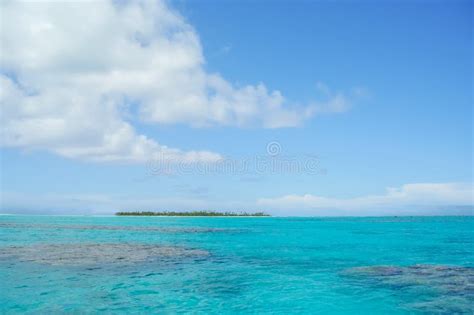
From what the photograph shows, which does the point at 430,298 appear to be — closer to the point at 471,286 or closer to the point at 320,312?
the point at 471,286

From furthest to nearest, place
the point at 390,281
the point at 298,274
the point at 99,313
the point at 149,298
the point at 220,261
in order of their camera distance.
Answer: the point at 220,261 → the point at 298,274 → the point at 390,281 → the point at 149,298 → the point at 99,313

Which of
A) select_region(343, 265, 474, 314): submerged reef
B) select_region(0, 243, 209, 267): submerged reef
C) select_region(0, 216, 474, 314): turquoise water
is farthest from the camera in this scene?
select_region(0, 243, 209, 267): submerged reef

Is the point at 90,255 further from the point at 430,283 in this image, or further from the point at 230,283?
the point at 430,283

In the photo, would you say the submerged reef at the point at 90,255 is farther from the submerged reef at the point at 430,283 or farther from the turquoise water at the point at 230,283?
the submerged reef at the point at 430,283

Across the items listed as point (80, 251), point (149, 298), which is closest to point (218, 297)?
point (149, 298)

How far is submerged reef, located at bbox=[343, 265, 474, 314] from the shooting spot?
1483cm

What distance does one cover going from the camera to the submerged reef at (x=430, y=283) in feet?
48.7

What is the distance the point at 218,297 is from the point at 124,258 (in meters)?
12.9

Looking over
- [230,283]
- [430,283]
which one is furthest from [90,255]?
[430,283]

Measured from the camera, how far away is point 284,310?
563 inches

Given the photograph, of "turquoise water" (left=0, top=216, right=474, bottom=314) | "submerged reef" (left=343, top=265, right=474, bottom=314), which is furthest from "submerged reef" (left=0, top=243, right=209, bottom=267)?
"submerged reef" (left=343, top=265, right=474, bottom=314)

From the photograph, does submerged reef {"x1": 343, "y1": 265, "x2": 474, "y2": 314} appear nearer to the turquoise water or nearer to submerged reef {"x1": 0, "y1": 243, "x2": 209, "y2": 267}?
the turquoise water

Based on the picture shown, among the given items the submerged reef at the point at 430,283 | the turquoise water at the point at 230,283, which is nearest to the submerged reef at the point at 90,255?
the turquoise water at the point at 230,283

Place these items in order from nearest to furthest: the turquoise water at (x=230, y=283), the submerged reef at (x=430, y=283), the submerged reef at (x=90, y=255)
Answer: the turquoise water at (x=230, y=283) → the submerged reef at (x=430, y=283) → the submerged reef at (x=90, y=255)
